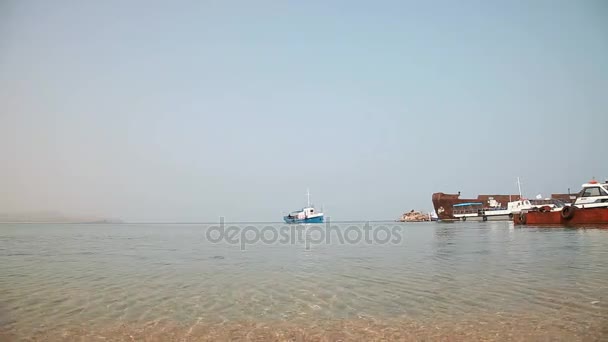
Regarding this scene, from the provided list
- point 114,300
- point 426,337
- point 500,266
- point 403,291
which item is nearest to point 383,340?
point 426,337

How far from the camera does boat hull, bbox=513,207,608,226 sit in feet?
107

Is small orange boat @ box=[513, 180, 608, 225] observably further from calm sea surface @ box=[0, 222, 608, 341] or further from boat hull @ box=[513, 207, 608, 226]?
calm sea surface @ box=[0, 222, 608, 341]

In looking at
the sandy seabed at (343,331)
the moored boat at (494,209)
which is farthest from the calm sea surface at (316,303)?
the moored boat at (494,209)

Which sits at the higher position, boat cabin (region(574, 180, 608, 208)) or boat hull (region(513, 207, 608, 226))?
boat cabin (region(574, 180, 608, 208))

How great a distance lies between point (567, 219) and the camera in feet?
117

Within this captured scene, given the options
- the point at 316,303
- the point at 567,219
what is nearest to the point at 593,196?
the point at 567,219

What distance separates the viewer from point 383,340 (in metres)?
5.36

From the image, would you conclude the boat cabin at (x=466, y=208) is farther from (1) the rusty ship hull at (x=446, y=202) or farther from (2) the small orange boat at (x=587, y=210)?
(2) the small orange boat at (x=587, y=210)

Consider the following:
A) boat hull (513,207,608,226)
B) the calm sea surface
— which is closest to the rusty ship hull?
boat hull (513,207,608,226)

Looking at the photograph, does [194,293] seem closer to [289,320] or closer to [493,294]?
[289,320]

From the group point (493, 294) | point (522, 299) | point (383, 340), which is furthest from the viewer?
point (493, 294)

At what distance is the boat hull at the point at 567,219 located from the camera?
32625mm

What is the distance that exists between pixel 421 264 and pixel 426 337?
8603 mm

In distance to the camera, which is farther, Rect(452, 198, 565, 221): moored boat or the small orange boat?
Rect(452, 198, 565, 221): moored boat
